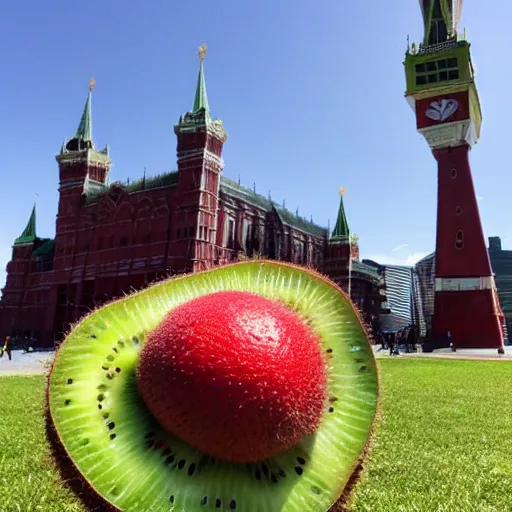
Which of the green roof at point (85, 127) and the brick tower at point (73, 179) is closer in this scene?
the brick tower at point (73, 179)

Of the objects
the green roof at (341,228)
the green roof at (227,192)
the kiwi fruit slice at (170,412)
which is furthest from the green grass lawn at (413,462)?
the green roof at (341,228)

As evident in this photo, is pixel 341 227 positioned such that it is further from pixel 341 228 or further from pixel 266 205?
pixel 266 205

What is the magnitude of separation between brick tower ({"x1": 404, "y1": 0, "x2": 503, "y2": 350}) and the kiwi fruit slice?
32.4 m

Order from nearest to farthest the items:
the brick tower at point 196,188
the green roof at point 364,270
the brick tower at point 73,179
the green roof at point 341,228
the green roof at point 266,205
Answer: the brick tower at point 196,188
the green roof at point 266,205
the brick tower at point 73,179
the green roof at point 341,228
the green roof at point 364,270

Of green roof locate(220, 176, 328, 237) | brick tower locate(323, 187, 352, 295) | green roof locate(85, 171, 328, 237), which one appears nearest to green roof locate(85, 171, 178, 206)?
green roof locate(85, 171, 328, 237)

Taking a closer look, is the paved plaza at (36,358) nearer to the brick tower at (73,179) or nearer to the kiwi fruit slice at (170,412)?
the brick tower at (73,179)

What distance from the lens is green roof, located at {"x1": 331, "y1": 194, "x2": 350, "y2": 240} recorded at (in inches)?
1656

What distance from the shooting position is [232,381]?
1220 mm

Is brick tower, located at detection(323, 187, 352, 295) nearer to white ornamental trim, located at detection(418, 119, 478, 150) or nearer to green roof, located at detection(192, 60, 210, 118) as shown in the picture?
white ornamental trim, located at detection(418, 119, 478, 150)

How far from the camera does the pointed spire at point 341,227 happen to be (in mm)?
42031

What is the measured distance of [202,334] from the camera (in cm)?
128

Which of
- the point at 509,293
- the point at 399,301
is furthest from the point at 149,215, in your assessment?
the point at 509,293

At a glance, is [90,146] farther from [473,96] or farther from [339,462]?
[339,462]

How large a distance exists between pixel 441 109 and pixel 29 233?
1349 inches
